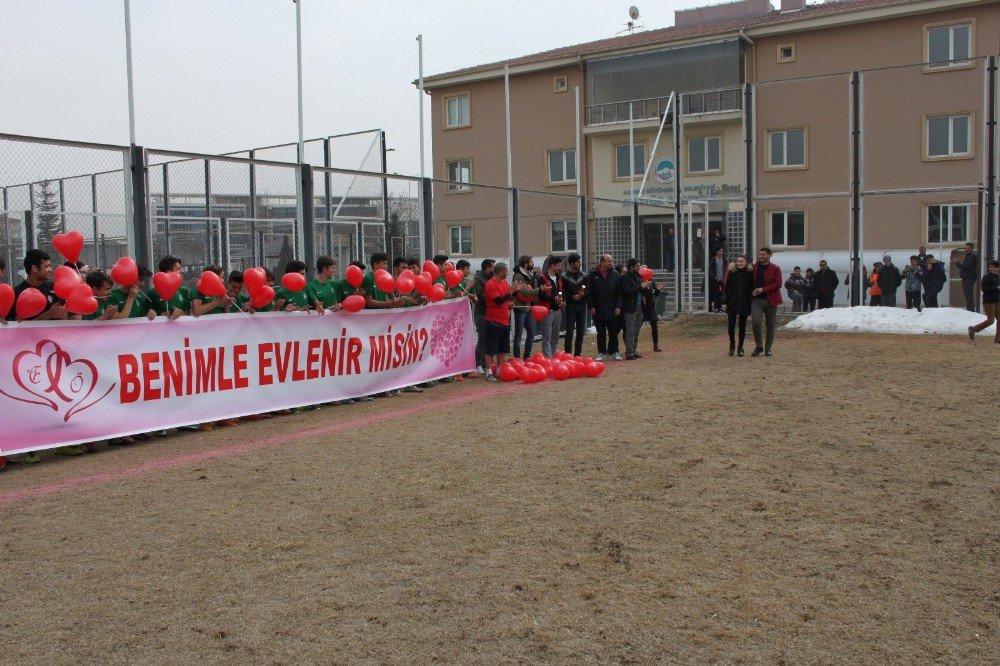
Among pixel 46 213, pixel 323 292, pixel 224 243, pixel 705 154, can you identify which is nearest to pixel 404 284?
pixel 323 292

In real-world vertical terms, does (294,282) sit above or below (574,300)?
above

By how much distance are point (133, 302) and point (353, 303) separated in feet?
9.11

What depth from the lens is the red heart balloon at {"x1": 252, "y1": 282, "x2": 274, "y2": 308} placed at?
9.79 m

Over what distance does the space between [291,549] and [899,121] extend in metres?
27.8

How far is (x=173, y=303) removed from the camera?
9.18 meters

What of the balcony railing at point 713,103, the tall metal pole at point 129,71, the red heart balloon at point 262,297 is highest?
the balcony railing at point 713,103

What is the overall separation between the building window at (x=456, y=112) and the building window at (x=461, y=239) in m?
9.46

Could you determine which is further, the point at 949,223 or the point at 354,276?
the point at 949,223

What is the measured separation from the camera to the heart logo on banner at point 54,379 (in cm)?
775

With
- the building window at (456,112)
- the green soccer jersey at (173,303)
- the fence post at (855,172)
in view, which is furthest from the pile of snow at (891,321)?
the building window at (456,112)

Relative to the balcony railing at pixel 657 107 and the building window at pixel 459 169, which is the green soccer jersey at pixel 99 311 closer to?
the balcony railing at pixel 657 107

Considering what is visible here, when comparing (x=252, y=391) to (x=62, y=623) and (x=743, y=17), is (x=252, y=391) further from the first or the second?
(x=743, y=17)

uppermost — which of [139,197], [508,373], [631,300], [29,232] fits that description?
[29,232]

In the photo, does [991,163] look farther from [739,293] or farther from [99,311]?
[99,311]
